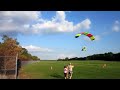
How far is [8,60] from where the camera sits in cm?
2969
